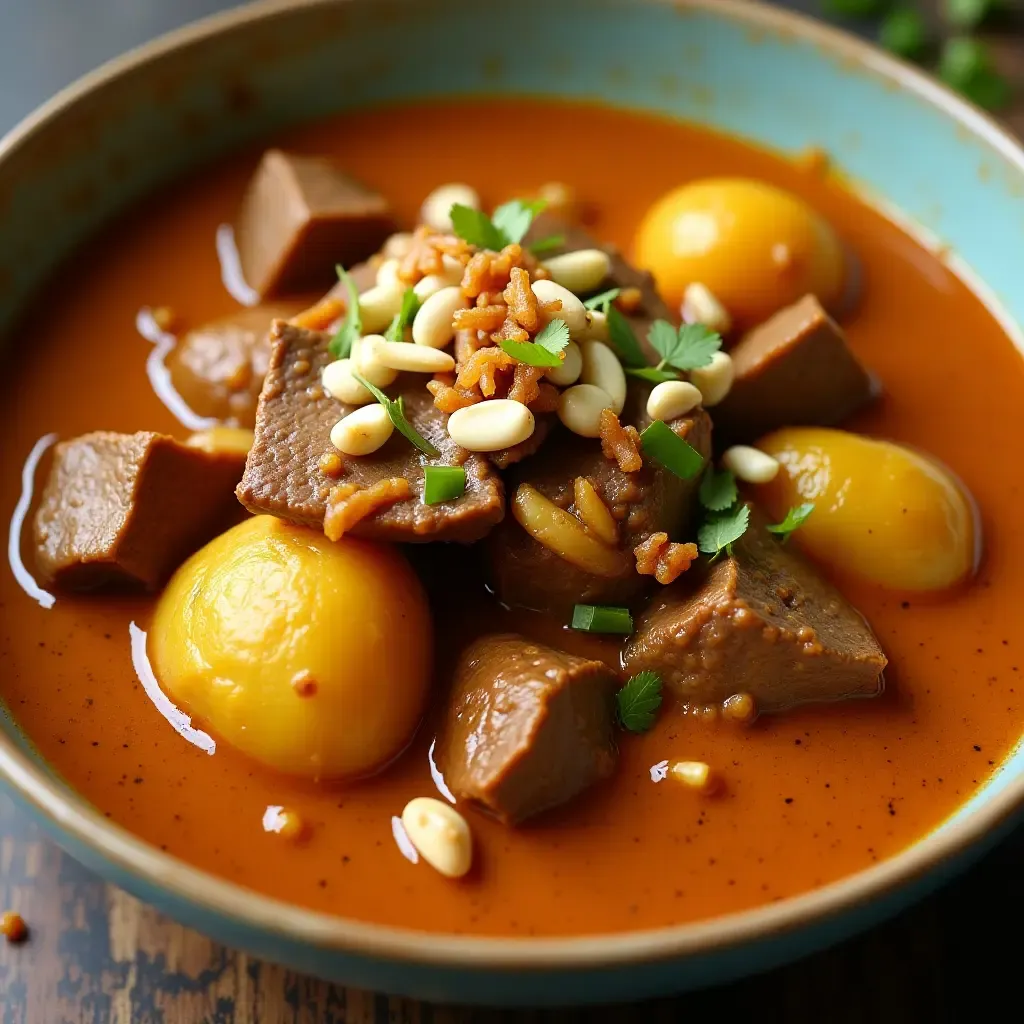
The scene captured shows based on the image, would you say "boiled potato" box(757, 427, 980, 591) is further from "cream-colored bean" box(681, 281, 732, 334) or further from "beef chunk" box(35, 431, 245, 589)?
"beef chunk" box(35, 431, 245, 589)

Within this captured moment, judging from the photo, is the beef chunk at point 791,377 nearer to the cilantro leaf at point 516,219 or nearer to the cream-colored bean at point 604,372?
the cream-colored bean at point 604,372

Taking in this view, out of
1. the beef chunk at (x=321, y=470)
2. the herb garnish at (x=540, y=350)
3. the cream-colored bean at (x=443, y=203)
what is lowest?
the beef chunk at (x=321, y=470)

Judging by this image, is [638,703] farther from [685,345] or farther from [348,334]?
[348,334]

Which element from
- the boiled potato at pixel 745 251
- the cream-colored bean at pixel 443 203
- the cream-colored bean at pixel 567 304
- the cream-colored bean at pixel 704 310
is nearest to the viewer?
the cream-colored bean at pixel 567 304

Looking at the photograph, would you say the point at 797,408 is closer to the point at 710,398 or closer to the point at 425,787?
the point at 710,398

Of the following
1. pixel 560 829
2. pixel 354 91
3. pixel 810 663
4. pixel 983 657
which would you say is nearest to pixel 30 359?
pixel 354 91

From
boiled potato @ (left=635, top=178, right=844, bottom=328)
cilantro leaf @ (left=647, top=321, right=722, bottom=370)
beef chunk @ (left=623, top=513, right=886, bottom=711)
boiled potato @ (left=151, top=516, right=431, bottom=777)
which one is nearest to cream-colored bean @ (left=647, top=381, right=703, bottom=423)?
cilantro leaf @ (left=647, top=321, right=722, bottom=370)

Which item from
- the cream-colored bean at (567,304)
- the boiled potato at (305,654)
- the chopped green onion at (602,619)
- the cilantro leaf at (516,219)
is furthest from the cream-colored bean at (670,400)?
the boiled potato at (305,654)

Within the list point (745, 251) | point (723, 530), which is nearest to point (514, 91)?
point (745, 251)
